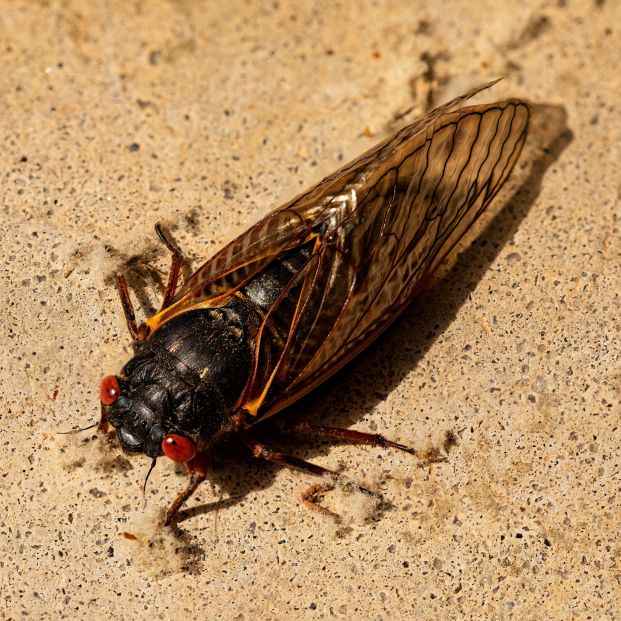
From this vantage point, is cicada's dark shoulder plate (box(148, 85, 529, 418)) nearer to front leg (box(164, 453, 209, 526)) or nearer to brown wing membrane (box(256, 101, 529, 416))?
brown wing membrane (box(256, 101, 529, 416))

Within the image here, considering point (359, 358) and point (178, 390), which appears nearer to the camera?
point (178, 390)

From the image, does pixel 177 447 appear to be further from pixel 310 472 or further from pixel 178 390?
pixel 310 472

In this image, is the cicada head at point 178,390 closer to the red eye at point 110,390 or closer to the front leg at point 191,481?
the red eye at point 110,390

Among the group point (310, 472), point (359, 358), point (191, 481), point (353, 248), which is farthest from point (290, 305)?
point (191, 481)

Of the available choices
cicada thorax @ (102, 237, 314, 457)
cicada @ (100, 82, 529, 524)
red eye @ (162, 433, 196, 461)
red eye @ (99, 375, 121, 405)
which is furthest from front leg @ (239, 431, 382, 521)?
red eye @ (99, 375, 121, 405)

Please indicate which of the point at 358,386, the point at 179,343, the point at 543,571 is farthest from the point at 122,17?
the point at 543,571

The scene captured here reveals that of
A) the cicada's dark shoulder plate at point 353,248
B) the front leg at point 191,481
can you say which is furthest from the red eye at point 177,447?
the cicada's dark shoulder plate at point 353,248
